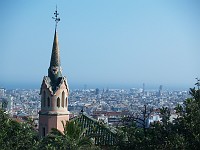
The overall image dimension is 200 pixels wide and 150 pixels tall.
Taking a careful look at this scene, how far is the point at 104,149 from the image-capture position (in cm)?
1791

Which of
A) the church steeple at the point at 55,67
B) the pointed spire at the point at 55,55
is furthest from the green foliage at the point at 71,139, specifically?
the pointed spire at the point at 55,55

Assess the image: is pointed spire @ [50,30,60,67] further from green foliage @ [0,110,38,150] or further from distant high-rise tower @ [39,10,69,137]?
green foliage @ [0,110,38,150]

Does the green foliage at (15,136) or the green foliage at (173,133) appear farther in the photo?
the green foliage at (15,136)

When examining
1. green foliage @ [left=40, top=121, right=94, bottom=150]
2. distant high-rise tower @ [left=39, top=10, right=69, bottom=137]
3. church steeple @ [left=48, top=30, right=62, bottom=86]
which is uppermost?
church steeple @ [left=48, top=30, right=62, bottom=86]

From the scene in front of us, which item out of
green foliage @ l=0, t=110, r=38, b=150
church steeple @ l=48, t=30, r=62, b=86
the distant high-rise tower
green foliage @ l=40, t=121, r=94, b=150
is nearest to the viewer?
green foliage @ l=40, t=121, r=94, b=150

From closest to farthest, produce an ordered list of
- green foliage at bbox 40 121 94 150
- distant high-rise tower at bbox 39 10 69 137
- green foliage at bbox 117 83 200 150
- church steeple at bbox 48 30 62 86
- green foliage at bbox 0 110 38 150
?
green foliage at bbox 117 83 200 150 → green foliage at bbox 40 121 94 150 → green foliage at bbox 0 110 38 150 → distant high-rise tower at bbox 39 10 69 137 → church steeple at bbox 48 30 62 86

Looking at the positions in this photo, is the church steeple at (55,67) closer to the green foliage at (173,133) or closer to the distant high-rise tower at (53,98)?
the distant high-rise tower at (53,98)

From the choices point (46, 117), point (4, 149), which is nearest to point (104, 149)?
point (46, 117)

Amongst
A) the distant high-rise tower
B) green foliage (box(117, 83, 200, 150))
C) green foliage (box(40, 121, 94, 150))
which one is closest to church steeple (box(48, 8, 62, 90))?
the distant high-rise tower

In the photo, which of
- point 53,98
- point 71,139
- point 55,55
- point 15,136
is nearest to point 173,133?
point 71,139

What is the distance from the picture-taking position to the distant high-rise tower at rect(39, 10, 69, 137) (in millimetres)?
18062

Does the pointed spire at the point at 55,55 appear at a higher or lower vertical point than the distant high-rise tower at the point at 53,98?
higher

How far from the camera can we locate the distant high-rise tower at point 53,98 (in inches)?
711

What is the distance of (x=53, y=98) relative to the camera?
1809cm
